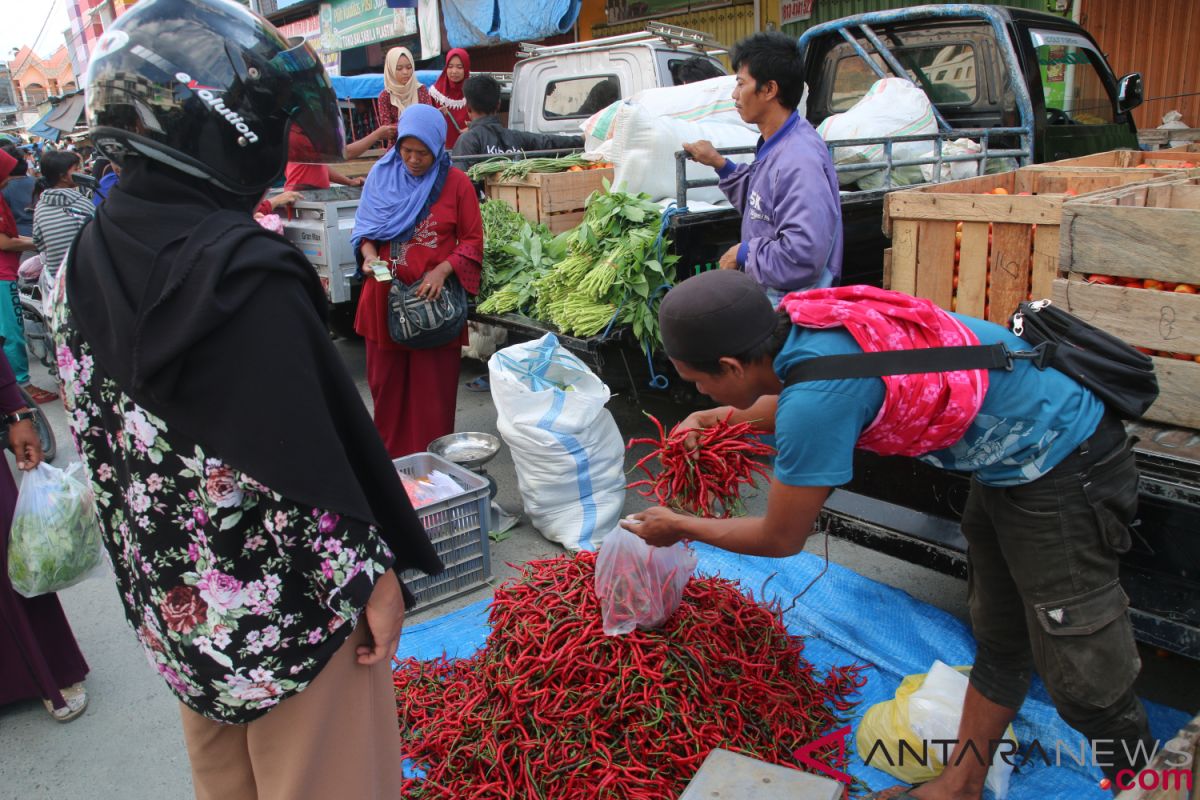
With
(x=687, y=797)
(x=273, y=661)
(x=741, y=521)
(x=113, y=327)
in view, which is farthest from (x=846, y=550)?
(x=113, y=327)

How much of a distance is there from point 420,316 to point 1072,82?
4.97 metres

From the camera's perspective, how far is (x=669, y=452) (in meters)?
2.68

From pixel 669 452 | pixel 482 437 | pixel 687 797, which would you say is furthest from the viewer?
pixel 482 437

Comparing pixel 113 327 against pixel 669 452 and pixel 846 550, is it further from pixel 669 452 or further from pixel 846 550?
pixel 846 550

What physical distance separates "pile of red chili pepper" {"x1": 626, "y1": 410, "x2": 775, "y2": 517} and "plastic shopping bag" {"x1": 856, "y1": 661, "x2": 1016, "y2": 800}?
2.85 feet

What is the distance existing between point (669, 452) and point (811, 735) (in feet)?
3.44

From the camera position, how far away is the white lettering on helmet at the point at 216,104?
4.77 ft

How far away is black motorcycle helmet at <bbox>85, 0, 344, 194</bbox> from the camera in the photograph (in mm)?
1451

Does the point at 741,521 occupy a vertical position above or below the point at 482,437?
above

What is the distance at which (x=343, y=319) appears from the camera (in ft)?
28.2

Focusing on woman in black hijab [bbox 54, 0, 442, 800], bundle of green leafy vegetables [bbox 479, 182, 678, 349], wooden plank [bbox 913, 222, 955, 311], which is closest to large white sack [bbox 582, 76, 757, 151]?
bundle of green leafy vegetables [bbox 479, 182, 678, 349]

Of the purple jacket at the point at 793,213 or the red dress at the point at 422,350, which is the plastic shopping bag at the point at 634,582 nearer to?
the purple jacket at the point at 793,213

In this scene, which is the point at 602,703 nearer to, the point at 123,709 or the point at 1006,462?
the point at 1006,462

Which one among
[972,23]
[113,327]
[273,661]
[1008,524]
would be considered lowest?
[1008,524]
